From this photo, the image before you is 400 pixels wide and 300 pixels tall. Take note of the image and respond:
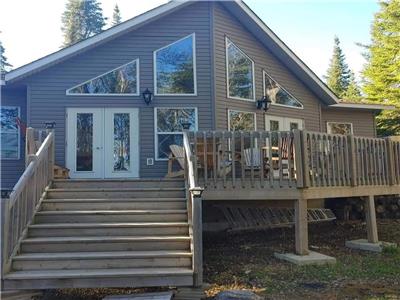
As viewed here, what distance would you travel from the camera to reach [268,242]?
8.38m

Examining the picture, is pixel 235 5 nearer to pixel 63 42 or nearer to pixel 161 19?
pixel 161 19

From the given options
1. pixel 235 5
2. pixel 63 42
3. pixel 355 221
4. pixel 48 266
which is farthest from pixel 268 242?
pixel 63 42

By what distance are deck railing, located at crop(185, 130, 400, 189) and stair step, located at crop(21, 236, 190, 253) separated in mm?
1310

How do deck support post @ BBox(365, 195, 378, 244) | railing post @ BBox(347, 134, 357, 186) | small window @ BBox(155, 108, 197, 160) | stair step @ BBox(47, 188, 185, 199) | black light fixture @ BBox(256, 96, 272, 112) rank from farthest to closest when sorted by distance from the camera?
1. black light fixture @ BBox(256, 96, 272, 112)
2. small window @ BBox(155, 108, 197, 160)
3. deck support post @ BBox(365, 195, 378, 244)
4. railing post @ BBox(347, 134, 357, 186)
5. stair step @ BBox(47, 188, 185, 199)

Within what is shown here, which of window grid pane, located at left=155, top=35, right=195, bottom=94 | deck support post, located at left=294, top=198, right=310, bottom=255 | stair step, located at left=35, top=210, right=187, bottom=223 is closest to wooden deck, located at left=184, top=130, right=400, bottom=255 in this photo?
deck support post, located at left=294, top=198, right=310, bottom=255

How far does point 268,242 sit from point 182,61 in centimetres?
491

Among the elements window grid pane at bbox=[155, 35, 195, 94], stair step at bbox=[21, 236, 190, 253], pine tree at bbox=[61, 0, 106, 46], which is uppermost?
pine tree at bbox=[61, 0, 106, 46]

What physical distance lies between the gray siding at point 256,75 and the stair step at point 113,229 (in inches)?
181

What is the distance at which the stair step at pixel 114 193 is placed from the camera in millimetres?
6855

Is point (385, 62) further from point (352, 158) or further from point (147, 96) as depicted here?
point (147, 96)

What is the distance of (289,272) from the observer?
19.8ft

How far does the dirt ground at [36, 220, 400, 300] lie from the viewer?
5199 mm

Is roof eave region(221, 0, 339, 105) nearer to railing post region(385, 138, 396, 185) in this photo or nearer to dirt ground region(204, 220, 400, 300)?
railing post region(385, 138, 396, 185)

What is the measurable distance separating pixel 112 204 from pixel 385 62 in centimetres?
2044
